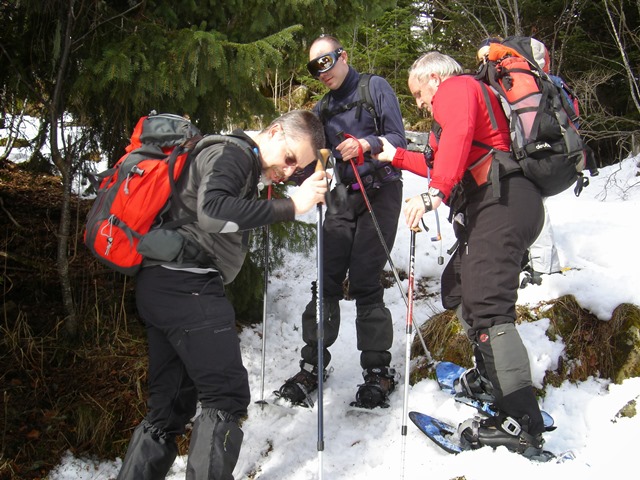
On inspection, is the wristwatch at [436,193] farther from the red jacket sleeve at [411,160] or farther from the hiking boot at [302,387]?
the hiking boot at [302,387]

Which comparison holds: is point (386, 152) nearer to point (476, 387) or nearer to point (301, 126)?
point (301, 126)

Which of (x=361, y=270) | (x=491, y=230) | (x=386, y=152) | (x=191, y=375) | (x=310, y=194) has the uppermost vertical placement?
(x=386, y=152)

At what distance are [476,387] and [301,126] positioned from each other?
2389 mm

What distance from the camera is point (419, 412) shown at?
394cm

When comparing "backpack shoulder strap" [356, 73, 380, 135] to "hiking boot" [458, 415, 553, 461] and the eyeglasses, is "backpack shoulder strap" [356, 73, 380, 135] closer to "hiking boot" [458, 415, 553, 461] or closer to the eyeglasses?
the eyeglasses

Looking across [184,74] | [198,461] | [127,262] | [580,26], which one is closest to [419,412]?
[198,461]

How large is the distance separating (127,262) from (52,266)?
267cm

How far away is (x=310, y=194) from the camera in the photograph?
2914 mm

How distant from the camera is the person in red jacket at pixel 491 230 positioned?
9.95 feet

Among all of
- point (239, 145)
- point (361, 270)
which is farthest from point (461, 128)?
point (361, 270)

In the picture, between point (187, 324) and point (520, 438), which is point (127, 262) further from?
point (520, 438)

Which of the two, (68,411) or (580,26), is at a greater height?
(580,26)

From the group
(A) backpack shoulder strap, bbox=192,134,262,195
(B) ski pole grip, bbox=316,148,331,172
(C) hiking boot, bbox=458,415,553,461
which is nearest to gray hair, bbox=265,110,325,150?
(B) ski pole grip, bbox=316,148,331,172

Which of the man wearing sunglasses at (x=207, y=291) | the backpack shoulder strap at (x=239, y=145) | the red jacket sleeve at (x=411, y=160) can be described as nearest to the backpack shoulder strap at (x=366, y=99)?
the red jacket sleeve at (x=411, y=160)
